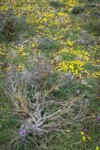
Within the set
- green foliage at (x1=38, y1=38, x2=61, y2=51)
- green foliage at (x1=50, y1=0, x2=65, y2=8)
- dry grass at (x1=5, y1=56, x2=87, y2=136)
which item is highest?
dry grass at (x1=5, y1=56, x2=87, y2=136)

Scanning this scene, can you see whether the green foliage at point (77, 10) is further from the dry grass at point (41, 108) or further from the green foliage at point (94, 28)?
the dry grass at point (41, 108)

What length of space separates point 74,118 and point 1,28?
494cm

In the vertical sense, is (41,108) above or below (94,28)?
above

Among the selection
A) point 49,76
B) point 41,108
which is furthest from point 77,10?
point 41,108

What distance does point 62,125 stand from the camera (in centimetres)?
602

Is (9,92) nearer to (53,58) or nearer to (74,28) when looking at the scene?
(53,58)

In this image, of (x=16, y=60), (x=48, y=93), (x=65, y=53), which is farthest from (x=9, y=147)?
(x=65, y=53)

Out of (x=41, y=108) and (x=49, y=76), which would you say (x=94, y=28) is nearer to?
(x=49, y=76)

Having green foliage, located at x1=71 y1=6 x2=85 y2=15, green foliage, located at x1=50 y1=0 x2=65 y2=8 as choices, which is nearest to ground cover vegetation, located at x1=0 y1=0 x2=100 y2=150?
green foliage, located at x1=71 y1=6 x2=85 y2=15

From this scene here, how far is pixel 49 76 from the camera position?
295 inches

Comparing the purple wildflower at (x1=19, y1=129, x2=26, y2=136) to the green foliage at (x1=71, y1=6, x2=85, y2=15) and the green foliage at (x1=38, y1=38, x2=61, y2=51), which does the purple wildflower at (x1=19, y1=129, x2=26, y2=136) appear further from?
the green foliage at (x1=71, y1=6, x2=85, y2=15)

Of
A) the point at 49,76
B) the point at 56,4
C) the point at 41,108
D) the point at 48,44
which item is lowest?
the point at 56,4

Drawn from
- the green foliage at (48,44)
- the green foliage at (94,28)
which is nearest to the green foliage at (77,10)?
the green foliage at (94,28)

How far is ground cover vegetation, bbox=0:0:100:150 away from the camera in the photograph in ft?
19.3
